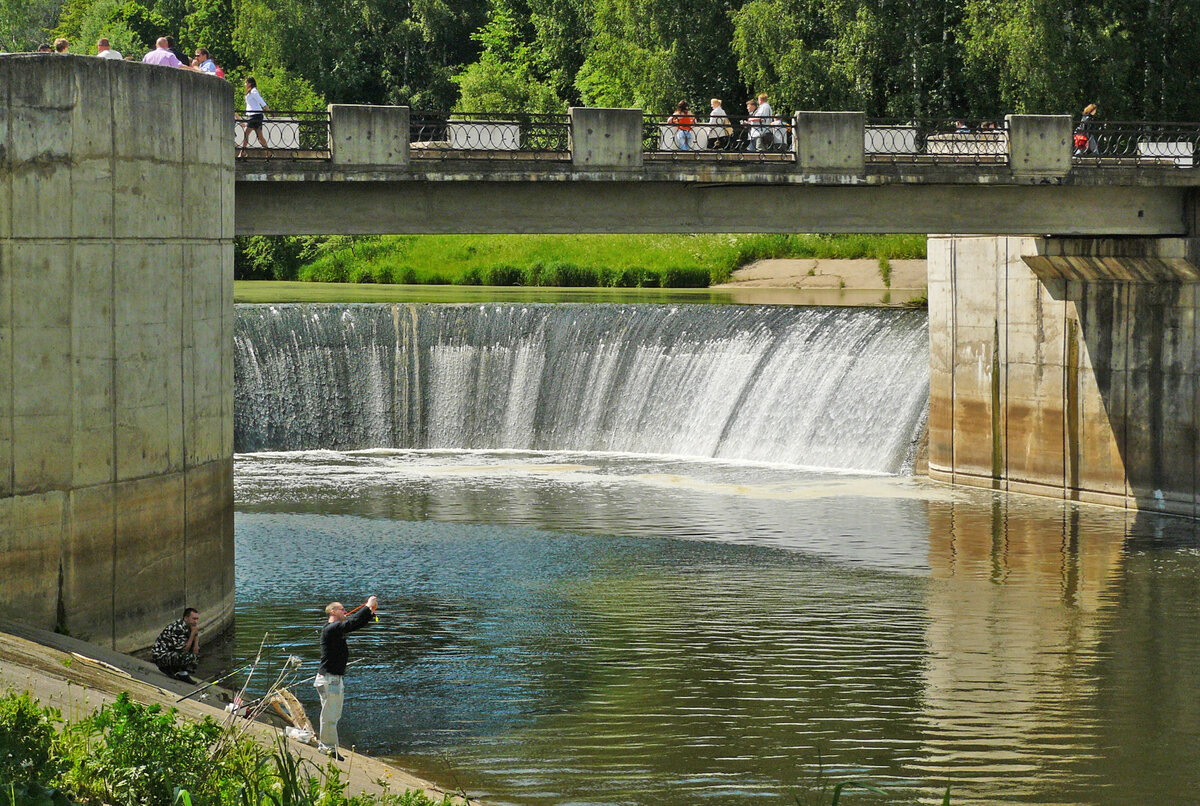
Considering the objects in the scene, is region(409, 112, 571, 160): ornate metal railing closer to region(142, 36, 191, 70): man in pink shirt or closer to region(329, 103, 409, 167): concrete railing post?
region(329, 103, 409, 167): concrete railing post

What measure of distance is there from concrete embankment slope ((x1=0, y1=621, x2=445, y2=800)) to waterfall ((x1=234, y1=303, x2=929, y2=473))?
2182 centimetres

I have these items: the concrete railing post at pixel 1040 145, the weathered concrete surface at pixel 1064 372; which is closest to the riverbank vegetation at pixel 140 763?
the concrete railing post at pixel 1040 145

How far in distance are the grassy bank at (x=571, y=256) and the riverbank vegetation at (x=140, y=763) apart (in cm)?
4343

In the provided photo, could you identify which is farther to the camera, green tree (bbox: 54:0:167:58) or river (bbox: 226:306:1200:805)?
green tree (bbox: 54:0:167:58)

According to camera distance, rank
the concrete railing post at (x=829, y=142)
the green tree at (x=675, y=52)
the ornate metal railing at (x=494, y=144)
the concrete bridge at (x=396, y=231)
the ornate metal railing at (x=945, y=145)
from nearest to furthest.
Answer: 1. the concrete bridge at (x=396, y=231)
2. the ornate metal railing at (x=494, y=144)
3. the concrete railing post at (x=829, y=142)
4. the ornate metal railing at (x=945, y=145)
5. the green tree at (x=675, y=52)

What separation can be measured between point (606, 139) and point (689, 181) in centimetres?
154

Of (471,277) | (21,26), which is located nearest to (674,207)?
(471,277)

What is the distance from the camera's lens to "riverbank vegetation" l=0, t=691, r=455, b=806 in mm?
10117

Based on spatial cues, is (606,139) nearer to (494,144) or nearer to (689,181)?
(689,181)

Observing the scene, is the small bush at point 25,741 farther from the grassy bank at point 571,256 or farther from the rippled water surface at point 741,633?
the grassy bank at point 571,256

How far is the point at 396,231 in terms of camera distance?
2575cm

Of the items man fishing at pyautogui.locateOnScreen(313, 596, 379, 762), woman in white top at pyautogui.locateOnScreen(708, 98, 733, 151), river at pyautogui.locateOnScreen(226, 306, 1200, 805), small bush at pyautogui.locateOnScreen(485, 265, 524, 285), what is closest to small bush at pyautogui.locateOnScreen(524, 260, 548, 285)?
small bush at pyautogui.locateOnScreen(485, 265, 524, 285)

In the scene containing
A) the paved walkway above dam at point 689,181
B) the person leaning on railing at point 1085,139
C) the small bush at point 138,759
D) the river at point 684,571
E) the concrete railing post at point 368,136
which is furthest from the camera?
the person leaning on railing at point 1085,139

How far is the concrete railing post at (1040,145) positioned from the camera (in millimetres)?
28422
